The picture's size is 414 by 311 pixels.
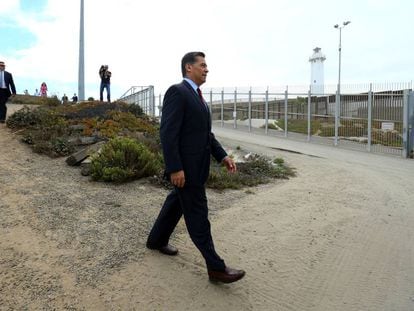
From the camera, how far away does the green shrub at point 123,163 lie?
24.8ft

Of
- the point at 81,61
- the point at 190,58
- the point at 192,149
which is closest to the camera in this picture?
the point at 192,149

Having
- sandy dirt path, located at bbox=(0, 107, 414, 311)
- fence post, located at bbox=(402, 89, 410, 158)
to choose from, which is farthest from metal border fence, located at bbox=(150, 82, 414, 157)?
sandy dirt path, located at bbox=(0, 107, 414, 311)

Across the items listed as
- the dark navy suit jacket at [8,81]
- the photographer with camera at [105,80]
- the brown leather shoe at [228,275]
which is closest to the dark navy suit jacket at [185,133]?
the brown leather shoe at [228,275]

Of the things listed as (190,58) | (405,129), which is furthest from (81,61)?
(190,58)

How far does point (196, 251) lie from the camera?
5.17 metres

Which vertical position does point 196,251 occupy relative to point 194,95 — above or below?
below

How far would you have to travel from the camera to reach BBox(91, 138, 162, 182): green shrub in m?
7.57

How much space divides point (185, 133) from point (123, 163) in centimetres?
386

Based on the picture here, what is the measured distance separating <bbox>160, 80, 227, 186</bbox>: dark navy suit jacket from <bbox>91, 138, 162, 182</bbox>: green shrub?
351 cm

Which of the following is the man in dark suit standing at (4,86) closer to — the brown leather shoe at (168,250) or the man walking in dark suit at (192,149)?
the brown leather shoe at (168,250)

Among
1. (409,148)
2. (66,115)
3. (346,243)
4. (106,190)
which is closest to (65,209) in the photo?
(106,190)

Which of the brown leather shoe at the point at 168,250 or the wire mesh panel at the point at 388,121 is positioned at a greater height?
the wire mesh panel at the point at 388,121

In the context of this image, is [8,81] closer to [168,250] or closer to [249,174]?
[249,174]

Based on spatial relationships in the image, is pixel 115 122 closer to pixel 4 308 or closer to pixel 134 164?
pixel 134 164
